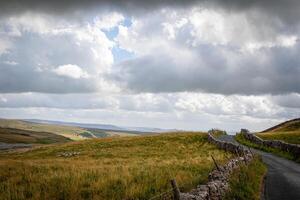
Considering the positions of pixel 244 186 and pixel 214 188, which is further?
pixel 244 186

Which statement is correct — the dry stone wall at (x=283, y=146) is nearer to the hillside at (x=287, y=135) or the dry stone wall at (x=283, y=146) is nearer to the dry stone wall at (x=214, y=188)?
the hillside at (x=287, y=135)

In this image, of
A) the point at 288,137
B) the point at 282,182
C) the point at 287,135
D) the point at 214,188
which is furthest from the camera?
the point at 287,135

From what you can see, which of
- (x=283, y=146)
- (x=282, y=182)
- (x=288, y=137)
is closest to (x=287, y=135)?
(x=288, y=137)

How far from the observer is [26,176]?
25812 mm

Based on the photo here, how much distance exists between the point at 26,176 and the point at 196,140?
54.3 metres

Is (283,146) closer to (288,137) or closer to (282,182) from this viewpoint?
(288,137)

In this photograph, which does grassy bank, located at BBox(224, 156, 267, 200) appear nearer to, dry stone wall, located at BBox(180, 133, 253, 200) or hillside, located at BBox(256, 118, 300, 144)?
dry stone wall, located at BBox(180, 133, 253, 200)

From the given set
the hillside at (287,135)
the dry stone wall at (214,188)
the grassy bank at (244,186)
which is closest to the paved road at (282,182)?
the grassy bank at (244,186)

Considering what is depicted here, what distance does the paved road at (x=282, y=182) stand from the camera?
19.2 metres

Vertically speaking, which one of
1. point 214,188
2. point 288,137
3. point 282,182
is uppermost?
point 288,137

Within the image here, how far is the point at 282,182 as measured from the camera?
23375mm

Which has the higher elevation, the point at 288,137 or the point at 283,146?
the point at 288,137

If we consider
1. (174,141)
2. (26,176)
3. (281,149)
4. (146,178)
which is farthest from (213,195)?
(174,141)

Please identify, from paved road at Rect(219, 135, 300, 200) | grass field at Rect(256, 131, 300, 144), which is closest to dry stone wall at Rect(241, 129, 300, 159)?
grass field at Rect(256, 131, 300, 144)
